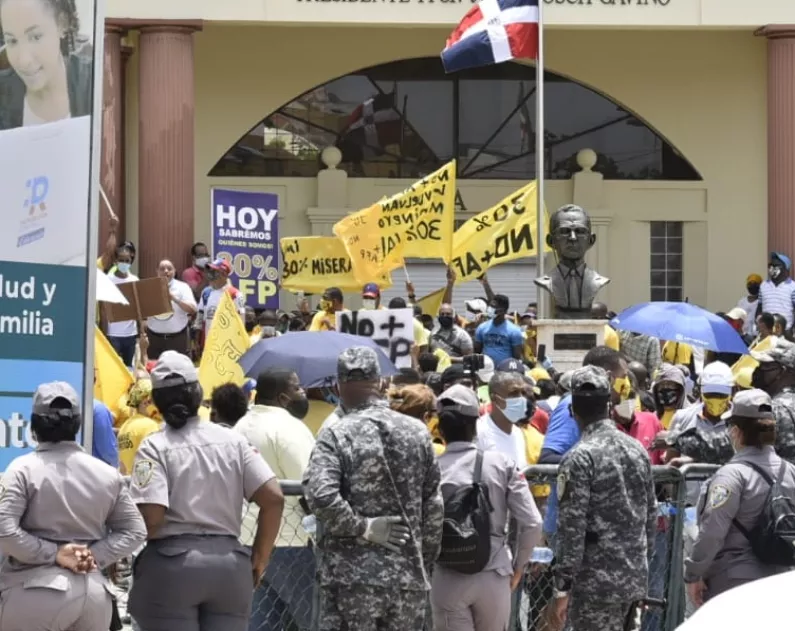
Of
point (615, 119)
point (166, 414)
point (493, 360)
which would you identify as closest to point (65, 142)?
point (166, 414)

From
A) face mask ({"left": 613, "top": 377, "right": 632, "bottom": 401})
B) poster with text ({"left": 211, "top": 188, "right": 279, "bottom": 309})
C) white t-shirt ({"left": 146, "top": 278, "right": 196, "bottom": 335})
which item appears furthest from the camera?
poster with text ({"left": 211, "top": 188, "right": 279, "bottom": 309})

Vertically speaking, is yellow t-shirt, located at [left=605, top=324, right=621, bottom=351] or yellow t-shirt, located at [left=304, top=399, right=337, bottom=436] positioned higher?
yellow t-shirt, located at [left=605, top=324, right=621, bottom=351]

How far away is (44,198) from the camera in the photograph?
741cm

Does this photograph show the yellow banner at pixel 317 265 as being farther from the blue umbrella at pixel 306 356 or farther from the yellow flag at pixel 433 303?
the blue umbrella at pixel 306 356

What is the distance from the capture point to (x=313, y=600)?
854 cm

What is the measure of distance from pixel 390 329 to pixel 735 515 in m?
7.38

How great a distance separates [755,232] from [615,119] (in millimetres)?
2591

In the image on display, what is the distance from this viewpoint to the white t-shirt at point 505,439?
9.91 m

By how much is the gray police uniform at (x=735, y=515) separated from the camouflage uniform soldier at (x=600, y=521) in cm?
27

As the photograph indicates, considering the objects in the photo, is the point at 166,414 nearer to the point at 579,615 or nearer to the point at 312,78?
the point at 579,615

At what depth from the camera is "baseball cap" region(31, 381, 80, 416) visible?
7.00m

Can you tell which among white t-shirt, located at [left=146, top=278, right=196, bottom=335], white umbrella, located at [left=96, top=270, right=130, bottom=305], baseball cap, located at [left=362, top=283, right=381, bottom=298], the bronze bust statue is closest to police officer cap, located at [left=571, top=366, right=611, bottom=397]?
white umbrella, located at [left=96, top=270, right=130, bottom=305]

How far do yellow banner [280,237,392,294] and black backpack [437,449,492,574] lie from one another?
1254cm

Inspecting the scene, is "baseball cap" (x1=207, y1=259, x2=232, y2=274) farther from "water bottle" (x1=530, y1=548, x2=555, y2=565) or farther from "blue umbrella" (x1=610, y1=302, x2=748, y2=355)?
"water bottle" (x1=530, y1=548, x2=555, y2=565)
